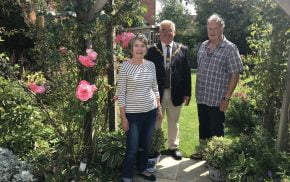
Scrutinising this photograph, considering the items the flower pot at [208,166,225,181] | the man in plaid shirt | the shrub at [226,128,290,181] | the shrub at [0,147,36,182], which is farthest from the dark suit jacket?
the shrub at [0,147,36,182]

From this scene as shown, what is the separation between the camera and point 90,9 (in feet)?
12.0

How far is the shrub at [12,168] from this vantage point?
3565 mm

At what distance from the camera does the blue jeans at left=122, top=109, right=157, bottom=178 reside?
143 inches

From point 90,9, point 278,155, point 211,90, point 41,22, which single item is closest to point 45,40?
point 41,22

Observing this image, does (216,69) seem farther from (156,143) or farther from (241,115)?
(241,115)

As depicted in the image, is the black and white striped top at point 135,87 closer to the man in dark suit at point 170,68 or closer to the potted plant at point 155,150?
the man in dark suit at point 170,68

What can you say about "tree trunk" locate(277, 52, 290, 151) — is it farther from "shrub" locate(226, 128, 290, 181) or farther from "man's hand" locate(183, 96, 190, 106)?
"man's hand" locate(183, 96, 190, 106)

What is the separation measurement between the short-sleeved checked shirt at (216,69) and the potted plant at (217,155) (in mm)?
498

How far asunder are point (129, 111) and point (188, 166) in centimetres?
140

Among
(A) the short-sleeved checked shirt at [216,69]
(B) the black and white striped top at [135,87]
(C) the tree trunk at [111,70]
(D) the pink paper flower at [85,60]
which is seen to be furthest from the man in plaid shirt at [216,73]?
(D) the pink paper flower at [85,60]

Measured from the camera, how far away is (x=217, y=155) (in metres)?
3.98

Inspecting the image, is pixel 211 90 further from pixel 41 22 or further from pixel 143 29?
pixel 143 29

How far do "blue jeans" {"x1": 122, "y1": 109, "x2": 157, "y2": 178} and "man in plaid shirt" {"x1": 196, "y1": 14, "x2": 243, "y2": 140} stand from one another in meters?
0.92

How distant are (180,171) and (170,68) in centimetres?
132
